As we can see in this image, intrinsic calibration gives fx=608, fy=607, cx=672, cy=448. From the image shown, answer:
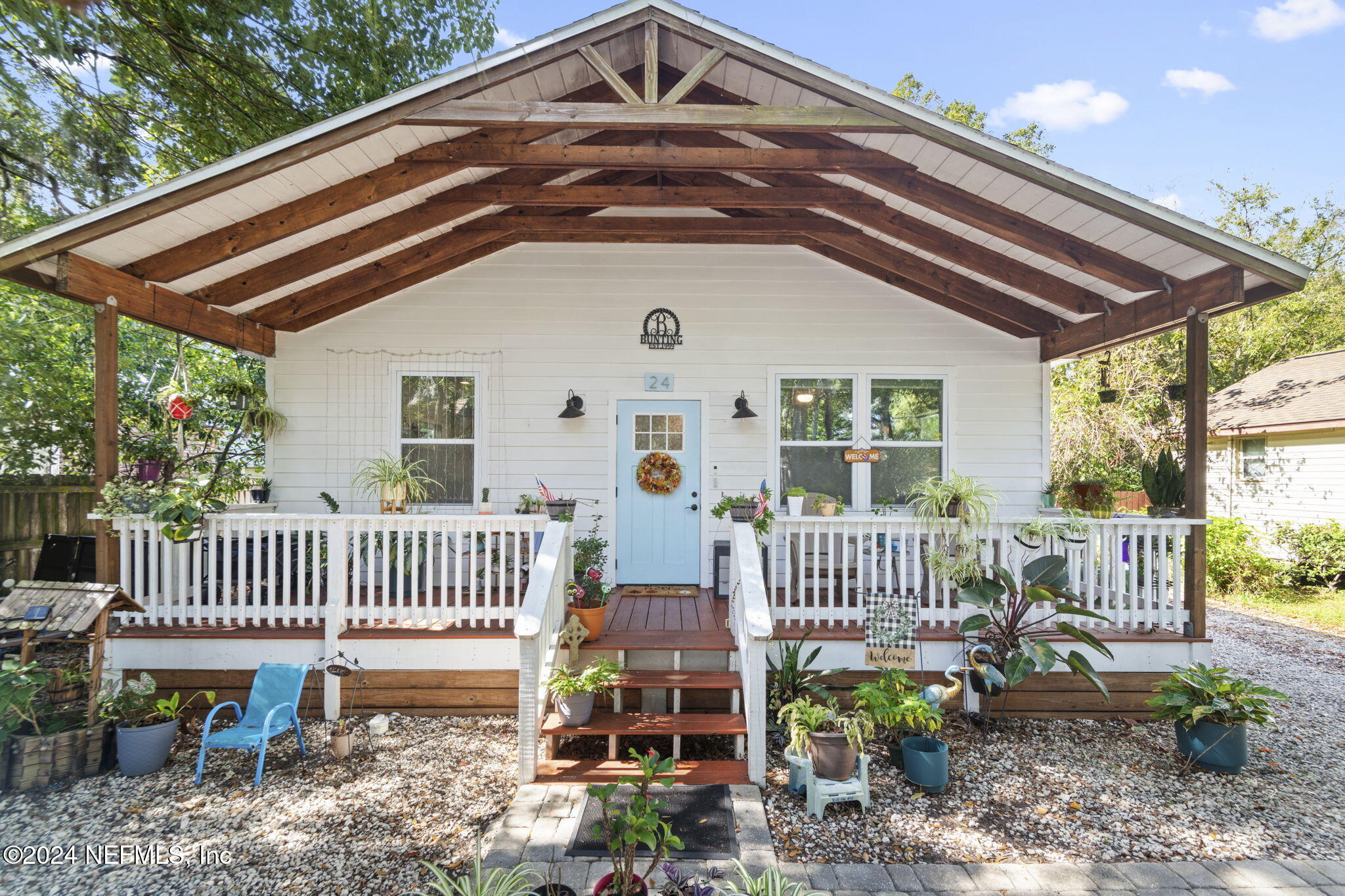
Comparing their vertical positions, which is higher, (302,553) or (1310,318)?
(1310,318)

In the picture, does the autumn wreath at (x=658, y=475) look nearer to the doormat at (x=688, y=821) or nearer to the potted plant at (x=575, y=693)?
the potted plant at (x=575, y=693)

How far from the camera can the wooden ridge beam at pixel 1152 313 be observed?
3988mm

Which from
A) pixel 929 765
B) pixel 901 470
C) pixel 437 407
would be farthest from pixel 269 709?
pixel 901 470

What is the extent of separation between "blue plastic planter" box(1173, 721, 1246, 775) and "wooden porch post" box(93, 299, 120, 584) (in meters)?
7.28

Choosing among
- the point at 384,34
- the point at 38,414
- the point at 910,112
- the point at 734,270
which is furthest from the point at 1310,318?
the point at 38,414

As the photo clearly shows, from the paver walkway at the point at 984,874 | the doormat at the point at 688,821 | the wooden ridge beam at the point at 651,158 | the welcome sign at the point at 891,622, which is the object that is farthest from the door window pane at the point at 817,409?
the paver walkway at the point at 984,874

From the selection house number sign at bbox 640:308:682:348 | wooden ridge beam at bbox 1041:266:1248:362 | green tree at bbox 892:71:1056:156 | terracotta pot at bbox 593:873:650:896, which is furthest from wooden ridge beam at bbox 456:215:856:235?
green tree at bbox 892:71:1056:156

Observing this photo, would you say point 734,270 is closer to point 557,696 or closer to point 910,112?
point 910,112

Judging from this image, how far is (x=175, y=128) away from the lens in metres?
6.34

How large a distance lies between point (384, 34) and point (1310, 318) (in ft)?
68.3

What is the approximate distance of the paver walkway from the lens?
255cm

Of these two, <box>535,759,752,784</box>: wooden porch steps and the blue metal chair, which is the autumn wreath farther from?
the blue metal chair

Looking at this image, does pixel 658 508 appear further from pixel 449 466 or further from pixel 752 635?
pixel 752 635

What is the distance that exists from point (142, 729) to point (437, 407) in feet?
11.4
